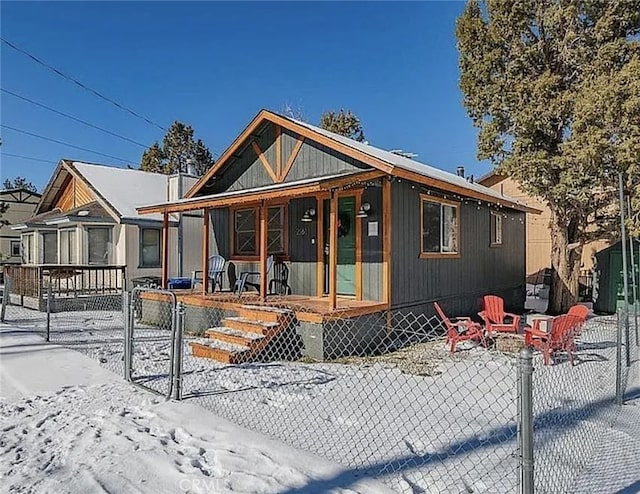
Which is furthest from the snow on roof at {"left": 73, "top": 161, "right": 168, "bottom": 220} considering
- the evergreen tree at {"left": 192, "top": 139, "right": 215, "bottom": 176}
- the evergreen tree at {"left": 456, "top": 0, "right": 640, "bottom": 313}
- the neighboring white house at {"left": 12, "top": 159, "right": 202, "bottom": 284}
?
the evergreen tree at {"left": 192, "top": 139, "right": 215, "bottom": 176}

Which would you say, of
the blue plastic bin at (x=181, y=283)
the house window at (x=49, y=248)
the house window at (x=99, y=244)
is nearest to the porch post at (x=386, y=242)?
the blue plastic bin at (x=181, y=283)

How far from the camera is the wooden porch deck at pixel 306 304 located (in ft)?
22.4

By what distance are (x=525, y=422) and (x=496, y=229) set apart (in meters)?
10.8

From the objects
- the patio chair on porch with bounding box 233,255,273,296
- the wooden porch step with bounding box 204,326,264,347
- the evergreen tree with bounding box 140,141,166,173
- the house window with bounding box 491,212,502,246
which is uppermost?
the evergreen tree with bounding box 140,141,166,173

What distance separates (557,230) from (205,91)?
14373 millimetres

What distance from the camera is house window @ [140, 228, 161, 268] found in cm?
1402

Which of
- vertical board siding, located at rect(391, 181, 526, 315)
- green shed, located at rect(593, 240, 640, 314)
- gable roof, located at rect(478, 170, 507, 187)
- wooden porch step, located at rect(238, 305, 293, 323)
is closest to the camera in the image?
wooden porch step, located at rect(238, 305, 293, 323)

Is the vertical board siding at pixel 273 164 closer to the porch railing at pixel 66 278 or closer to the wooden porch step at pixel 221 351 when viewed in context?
Result: the wooden porch step at pixel 221 351

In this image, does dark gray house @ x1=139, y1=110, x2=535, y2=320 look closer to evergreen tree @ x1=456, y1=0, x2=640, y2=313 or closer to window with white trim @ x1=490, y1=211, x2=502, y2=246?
window with white trim @ x1=490, y1=211, x2=502, y2=246

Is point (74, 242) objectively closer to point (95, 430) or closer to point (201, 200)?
point (201, 200)

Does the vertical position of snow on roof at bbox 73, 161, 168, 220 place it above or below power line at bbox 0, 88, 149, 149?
below

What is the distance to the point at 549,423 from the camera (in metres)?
3.93

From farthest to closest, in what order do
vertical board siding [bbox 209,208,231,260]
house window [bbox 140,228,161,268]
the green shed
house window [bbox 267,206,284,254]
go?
house window [bbox 140,228,161,268] → the green shed → vertical board siding [bbox 209,208,231,260] → house window [bbox 267,206,284,254]

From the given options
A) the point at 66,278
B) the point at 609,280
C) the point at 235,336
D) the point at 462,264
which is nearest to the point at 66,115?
the point at 66,278
